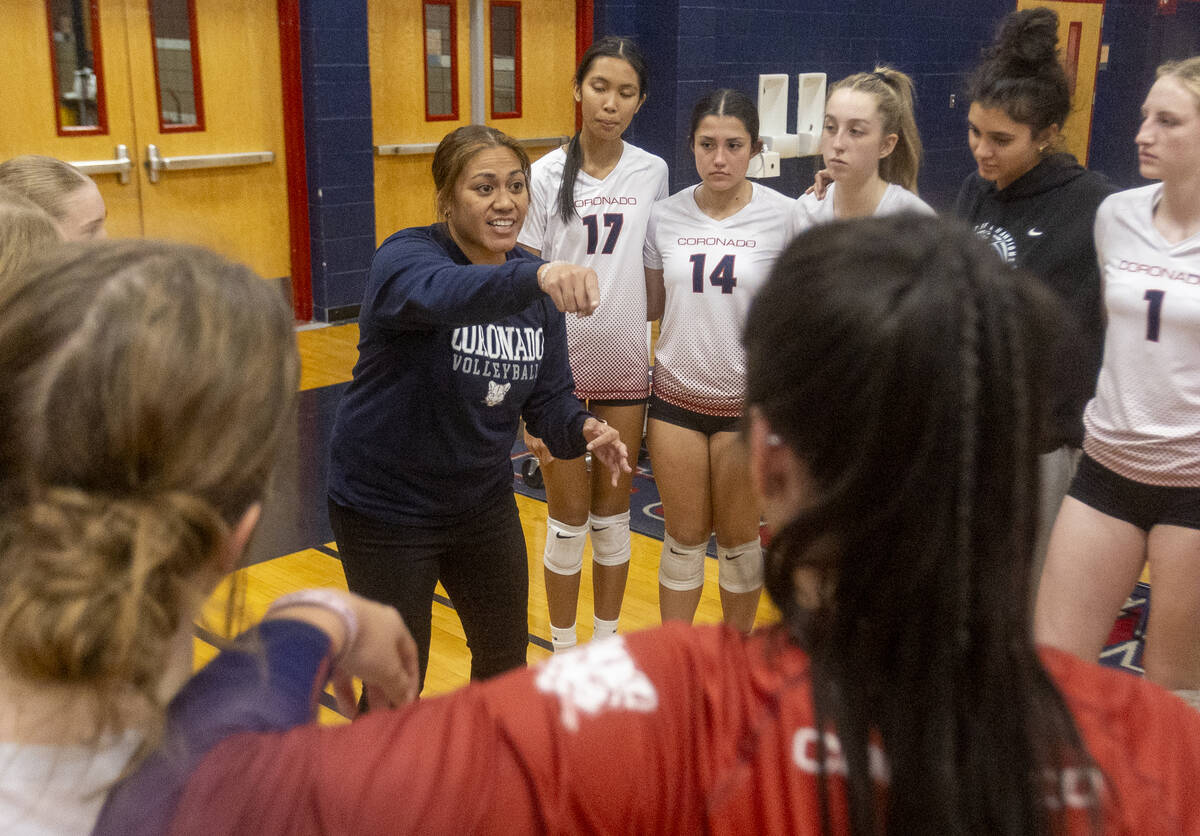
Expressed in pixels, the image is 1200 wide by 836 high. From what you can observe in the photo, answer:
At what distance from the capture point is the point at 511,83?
7.45m

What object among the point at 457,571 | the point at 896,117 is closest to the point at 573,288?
the point at 457,571

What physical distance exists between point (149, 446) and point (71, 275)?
153 mm

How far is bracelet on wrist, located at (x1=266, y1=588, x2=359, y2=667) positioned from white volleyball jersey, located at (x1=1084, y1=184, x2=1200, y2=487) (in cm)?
187

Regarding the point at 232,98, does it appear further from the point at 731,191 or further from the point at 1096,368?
the point at 1096,368

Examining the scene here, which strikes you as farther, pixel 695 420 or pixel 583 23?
pixel 583 23

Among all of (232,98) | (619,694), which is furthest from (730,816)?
(232,98)

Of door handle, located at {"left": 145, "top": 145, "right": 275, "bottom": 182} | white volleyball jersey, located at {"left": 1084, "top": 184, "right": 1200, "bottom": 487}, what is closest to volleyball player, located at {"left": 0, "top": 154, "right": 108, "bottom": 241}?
white volleyball jersey, located at {"left": 1084, "top": 184, "right": 1200, "bottom": 487}

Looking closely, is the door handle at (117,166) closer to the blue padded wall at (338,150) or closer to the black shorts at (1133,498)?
the blue padded wall at (338,150)

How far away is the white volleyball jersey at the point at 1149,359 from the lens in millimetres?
2199

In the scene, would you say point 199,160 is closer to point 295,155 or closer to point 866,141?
point 295,155

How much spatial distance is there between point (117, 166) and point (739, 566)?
14.7 feet

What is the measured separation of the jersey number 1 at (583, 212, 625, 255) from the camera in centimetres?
303

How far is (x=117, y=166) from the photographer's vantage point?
19.1 ft

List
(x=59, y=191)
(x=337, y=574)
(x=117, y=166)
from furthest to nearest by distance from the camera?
(x=117, y=166) → (x=337, y=574) → (x=59, y=191)
